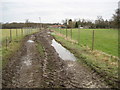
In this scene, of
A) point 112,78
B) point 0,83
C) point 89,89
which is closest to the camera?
point 89,89

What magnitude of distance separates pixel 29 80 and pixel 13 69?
1.31 meters

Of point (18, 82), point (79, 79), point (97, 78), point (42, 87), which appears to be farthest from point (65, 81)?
point (18, 82)

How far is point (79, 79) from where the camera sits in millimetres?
4215

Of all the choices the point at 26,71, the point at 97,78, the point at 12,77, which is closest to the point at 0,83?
the point at 12,77

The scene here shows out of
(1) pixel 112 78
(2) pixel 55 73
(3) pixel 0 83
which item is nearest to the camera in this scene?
(3) pixel 0 83

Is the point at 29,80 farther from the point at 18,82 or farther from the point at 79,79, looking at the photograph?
the point at 79,79

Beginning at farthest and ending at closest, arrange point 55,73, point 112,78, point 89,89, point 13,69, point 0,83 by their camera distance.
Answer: point 13,69 < point 55,73 < point 112,78 < point 0,83 < point 89,89

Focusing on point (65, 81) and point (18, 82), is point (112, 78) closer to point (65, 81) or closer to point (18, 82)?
point (65, 81)

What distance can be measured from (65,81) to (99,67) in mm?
1973

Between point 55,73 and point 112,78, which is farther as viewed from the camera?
point 55,73

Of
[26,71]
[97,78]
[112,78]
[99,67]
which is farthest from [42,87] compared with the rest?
[99,67]

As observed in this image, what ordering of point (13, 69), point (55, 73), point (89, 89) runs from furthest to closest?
point (13, 69) → point (55, 73) → point (89, 89)

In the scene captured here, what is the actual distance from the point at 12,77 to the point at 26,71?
674mm

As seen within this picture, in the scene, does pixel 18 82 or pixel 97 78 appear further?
pixel 97 78
